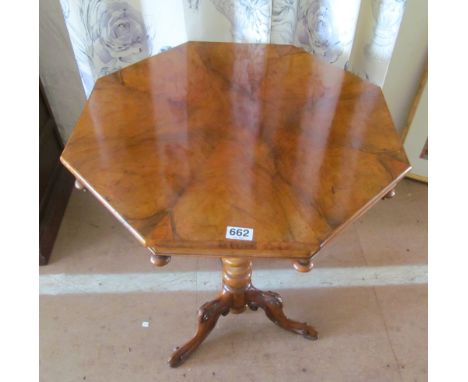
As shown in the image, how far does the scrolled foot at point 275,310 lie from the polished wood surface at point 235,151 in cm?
54

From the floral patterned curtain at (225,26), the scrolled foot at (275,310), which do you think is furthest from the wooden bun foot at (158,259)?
the floral patterned curtain at (225,26)

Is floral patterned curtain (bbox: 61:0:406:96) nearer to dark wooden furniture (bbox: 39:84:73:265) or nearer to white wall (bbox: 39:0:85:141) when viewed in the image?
white wall (bbox: 39:0:85:141)

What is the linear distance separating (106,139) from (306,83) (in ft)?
1.59

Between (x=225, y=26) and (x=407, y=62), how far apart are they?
Answer: 66 centimetres

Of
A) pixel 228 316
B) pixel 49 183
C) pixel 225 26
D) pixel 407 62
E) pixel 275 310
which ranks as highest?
pixel 225 26

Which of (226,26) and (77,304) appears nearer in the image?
(226,26)

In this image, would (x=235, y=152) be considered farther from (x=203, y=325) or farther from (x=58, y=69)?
(x=58, y=69)

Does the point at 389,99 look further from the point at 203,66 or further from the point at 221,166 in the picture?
the point at 221,166

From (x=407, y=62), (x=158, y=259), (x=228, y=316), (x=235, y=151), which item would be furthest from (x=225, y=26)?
(x=228, y=316)

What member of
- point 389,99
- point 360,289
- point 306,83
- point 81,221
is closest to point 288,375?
point 360,289

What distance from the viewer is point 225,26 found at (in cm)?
116

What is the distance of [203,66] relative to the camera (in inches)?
40.3

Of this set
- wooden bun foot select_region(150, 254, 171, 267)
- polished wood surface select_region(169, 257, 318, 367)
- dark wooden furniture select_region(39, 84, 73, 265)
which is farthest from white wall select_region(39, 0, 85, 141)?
wooden bun foot select_region(150, 254, 171, 267)

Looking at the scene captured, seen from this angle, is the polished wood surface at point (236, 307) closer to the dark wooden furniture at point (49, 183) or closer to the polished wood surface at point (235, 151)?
the polished wood surface at point (235, 151)
